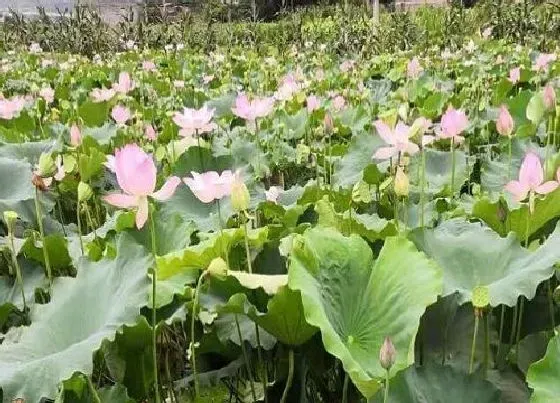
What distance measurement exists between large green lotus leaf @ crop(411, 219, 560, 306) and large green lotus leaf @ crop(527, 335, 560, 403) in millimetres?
137

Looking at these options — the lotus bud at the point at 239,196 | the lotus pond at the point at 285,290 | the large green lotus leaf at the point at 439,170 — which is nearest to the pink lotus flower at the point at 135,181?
the lotus pond at the point at 285,290

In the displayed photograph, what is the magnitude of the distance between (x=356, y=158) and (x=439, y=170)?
0.18m

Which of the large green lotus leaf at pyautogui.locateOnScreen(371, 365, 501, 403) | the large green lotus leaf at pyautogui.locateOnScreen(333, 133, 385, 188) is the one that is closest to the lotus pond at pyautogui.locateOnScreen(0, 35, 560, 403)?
the large green lotus leaf at pyautogui.locateOnScreen(371, 365, 501, 403)

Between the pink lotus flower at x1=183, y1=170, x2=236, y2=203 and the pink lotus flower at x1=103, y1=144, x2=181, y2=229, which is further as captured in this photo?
the pink lotus flower at x1=183, y1=170, x2=236, y2=203

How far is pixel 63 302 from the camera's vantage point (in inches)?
38.5

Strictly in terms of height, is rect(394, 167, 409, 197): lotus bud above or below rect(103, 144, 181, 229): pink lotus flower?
below

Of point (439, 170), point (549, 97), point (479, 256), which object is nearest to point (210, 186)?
point (479, 256)

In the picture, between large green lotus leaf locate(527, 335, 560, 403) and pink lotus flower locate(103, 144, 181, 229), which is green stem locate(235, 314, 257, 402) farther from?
large green lotus leaf locate(527, 335, 560, 403)

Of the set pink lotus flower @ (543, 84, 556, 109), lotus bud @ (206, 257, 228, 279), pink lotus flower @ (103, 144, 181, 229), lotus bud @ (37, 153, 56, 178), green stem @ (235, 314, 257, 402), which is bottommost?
green stem @ (235, 314, 257, 402)

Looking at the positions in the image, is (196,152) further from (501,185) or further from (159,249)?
(501,185)

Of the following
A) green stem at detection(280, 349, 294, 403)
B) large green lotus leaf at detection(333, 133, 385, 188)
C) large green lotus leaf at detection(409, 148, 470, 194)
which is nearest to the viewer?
green stem at detection(280, 349, 294, 403)

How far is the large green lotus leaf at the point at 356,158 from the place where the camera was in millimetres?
1774

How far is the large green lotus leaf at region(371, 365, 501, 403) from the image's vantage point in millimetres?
763

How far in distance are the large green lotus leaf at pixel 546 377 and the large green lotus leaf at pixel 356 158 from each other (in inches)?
40.7
